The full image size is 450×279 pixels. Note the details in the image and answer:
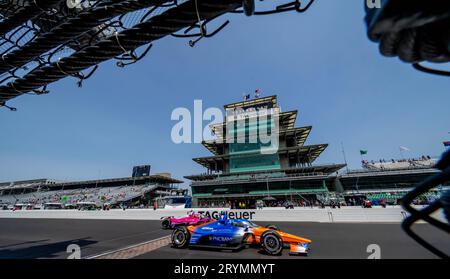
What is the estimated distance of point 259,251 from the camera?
7230 mm

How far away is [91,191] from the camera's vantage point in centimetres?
6288

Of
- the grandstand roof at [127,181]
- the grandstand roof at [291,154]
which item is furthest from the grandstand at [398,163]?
the grandstand roof at [127,181]

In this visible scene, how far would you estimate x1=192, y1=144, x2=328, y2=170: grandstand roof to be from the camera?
4491cm

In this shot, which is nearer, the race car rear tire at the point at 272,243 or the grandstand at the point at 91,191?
the race car rear tire at the point at 272,243

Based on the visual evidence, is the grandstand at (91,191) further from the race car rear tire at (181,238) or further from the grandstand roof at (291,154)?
the race car rear tire at (181,238)

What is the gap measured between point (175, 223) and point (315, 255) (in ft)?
31.8

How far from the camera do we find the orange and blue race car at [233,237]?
6816mm

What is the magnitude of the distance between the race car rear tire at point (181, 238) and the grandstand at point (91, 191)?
4411cm

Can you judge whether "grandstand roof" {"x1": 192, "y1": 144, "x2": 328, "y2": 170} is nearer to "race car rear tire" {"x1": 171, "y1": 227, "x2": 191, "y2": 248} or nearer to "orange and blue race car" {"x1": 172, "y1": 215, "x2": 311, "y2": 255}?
"orange and blue race car" {"x1": 172, "y1": 215, "x2": 311, "y2": 255}

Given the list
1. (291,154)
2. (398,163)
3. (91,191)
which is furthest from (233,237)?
(91,191)

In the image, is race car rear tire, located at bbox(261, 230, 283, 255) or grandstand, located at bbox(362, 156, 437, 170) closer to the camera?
race car rear tire, located at bbox(261, 230, 283, 255)

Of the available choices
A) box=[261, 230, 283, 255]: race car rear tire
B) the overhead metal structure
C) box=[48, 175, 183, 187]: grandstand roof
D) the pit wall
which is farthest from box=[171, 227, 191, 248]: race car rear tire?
box=[48, 175, 183, 187]: grandstand roof

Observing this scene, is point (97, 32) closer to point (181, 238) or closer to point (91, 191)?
point (181, 238)
